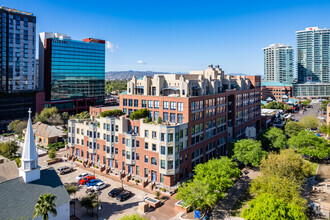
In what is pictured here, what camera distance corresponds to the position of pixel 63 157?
80.1 metres

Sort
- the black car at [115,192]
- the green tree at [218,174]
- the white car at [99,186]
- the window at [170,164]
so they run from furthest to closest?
the window at [170,164], the white car at [99,186], the black car at [115,192], the green tree at [218,174]

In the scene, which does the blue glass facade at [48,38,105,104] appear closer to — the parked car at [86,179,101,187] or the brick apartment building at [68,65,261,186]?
the brick apartment building at [68,65,261,186]

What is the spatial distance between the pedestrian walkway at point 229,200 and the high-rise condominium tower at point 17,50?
437 feet

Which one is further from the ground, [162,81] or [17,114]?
[162,81]

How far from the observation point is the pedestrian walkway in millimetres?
46594

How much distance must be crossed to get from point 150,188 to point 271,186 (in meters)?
26.7

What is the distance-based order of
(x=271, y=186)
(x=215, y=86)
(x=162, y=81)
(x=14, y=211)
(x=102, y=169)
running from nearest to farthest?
(x=14, y=211), (x=271, y=186), (x=102, y=169), (x=162, y=81), (x=215, y=86)

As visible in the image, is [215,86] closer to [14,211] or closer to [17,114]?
[14,211]

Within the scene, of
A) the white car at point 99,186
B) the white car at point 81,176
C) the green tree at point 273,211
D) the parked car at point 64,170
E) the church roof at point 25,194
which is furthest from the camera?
the parked car at point 64,170

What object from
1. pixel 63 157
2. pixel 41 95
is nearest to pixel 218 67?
pixel 63 157

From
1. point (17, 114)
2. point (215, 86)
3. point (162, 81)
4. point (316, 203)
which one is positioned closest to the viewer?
point (316, 203)

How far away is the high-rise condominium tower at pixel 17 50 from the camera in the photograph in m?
133

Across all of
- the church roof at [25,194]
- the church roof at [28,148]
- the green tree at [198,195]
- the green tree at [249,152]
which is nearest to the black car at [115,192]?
the church roof at [25,194]

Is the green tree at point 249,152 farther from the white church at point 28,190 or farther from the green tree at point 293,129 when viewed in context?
the white church at point 28,190
